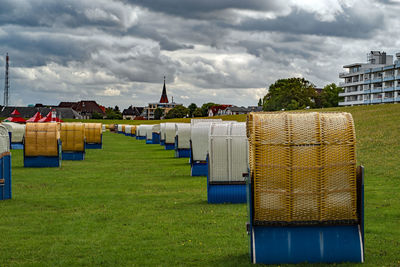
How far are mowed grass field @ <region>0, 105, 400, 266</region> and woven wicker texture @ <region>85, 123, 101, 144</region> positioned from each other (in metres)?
31.3

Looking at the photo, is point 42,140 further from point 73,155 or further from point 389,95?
point 389,95

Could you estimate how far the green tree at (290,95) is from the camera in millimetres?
168500

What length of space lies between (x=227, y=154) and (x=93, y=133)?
4234 centimetres

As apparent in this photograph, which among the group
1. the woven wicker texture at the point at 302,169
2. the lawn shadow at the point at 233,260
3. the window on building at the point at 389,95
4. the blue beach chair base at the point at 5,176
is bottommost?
the lawn shadow at the point at 233,260

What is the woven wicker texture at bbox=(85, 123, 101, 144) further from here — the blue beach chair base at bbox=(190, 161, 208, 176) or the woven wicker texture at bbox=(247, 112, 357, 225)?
the woven wicker texture at bbox=(247, 112, 357, 225)

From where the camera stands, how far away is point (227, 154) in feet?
62.4

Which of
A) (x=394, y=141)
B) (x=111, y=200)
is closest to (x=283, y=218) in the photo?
(x=111, y=200)

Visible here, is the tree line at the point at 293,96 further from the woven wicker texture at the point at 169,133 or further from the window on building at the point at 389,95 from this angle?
the woven wicker texture at the point at 169,133

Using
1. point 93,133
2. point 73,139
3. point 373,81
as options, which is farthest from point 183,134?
point 373,81

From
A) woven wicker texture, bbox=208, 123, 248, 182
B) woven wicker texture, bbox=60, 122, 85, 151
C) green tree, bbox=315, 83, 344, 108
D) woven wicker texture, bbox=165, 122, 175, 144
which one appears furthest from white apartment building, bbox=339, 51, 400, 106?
woven wicker texture, bbox=208, 123, 248, 182

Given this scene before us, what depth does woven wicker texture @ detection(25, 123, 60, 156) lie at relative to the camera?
33812 mm

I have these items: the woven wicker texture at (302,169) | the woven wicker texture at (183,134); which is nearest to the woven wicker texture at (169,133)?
the woven wicker texture at (183,134)

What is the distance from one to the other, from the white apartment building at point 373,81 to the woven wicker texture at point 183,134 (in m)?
120

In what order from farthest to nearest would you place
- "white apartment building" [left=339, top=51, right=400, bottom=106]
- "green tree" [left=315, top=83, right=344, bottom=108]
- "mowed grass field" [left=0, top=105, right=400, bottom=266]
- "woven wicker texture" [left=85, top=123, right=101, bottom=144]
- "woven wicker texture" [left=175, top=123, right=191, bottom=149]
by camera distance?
"green tree" [left=315, top=83, right=344, bottom=108], "white apartment building" [left=339, top=51, right=400, bottom=106], "woven wicker texture" [left=85, top=123, right=101, bottom=144], "woven wicker texture" [left=175, top=123, right=191, bottom=149], "mowed grass field" [left=0, top=105, right=400, bottom=266]
